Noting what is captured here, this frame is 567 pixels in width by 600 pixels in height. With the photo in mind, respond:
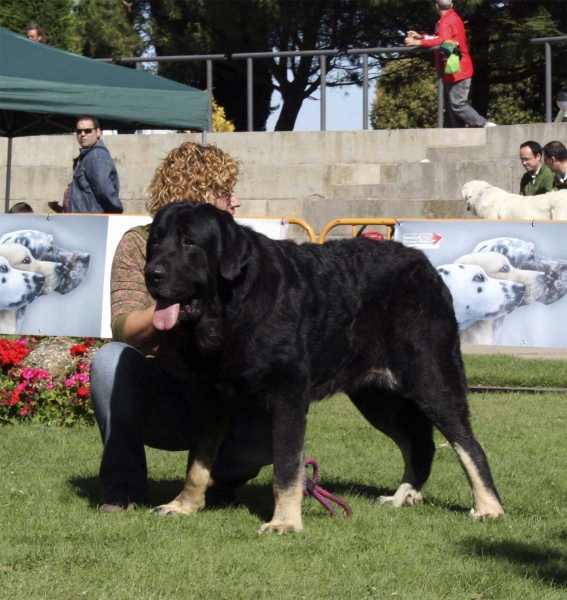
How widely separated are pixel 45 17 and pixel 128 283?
66.1 feet

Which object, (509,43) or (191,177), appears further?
(509,43)

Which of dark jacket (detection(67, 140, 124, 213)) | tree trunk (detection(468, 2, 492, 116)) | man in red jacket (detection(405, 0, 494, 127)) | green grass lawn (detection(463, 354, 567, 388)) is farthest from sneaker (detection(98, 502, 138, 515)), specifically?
tree trunk (detection(468, 2, 492, 116))

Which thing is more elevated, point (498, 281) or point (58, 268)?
point (58, 268)

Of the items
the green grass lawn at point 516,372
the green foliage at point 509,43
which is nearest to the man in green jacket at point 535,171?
the green grass lawn at point 516,372

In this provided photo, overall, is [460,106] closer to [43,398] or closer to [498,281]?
[498,281]

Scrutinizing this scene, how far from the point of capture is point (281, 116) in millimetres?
23406

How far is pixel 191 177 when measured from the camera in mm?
4832

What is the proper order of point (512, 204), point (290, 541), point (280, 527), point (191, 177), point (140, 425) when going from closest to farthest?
point (290, 541) < point (280, 527) < point (191, 177) < point (140, 425) < point (512, 204)

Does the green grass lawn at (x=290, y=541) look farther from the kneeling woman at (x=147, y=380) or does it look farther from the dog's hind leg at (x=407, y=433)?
the kneeling woman at (x=147, y=380)

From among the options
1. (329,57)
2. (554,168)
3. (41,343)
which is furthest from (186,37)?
(41,343)

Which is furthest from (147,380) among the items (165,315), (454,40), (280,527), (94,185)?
(454,40)

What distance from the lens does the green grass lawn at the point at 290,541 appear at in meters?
3.97

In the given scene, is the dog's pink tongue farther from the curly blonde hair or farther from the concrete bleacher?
the concrete bleacher

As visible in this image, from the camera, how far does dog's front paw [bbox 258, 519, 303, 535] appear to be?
184 inches
